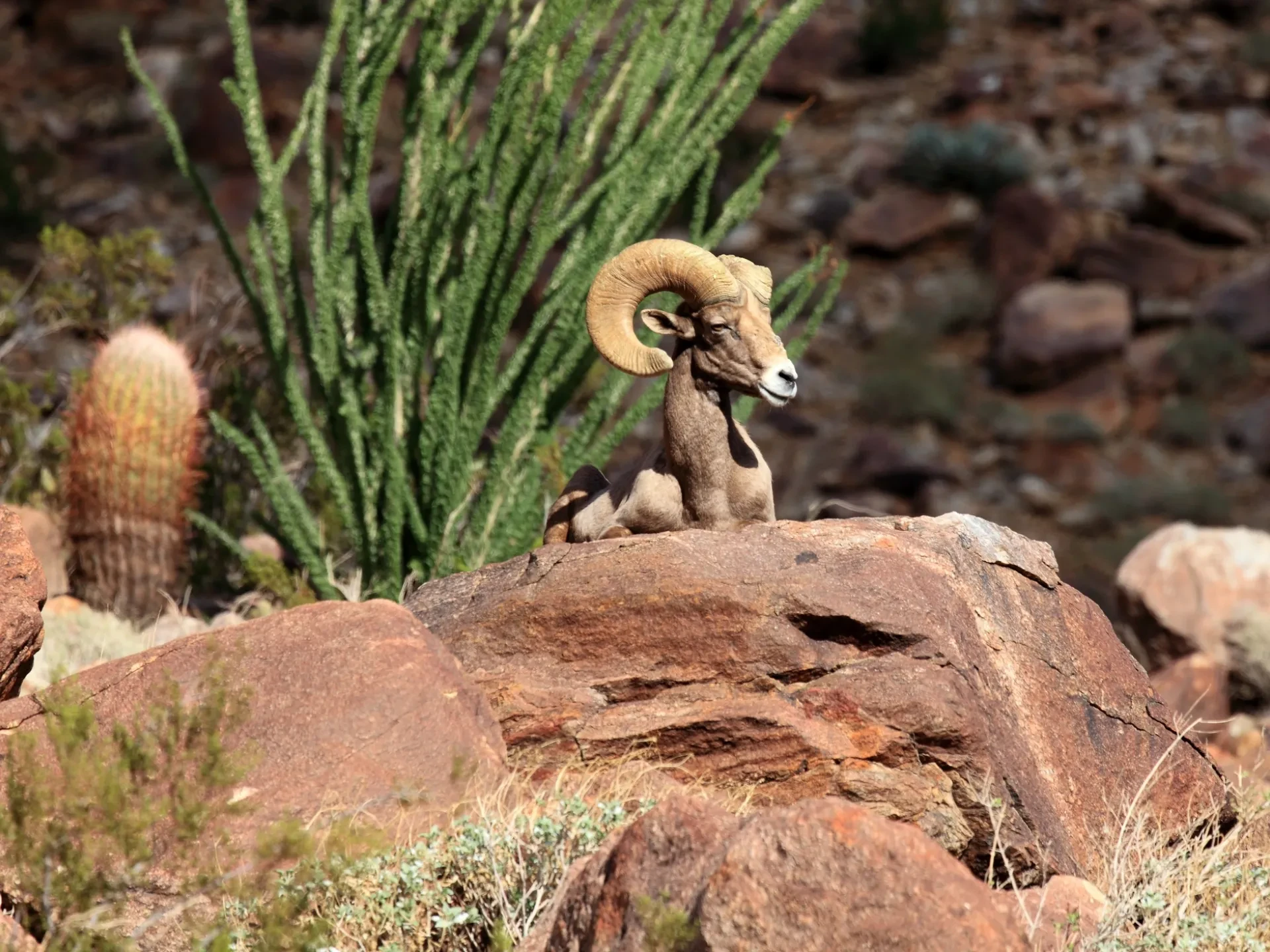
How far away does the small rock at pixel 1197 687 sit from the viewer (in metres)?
7.28

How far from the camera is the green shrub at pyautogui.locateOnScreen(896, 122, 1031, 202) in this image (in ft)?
59.5

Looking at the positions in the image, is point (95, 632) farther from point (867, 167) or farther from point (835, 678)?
point (867, 167)

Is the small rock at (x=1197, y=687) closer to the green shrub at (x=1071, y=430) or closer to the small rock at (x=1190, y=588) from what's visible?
Result: the small rock at (x=1190, y=588)

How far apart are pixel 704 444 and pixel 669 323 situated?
14.8 inches

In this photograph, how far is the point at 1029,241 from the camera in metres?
17.7

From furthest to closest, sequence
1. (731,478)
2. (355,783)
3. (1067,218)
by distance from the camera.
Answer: (1067,218)
(731,478)
(355,783)

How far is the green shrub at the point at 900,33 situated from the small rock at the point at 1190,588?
1187 cm

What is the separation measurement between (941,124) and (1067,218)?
86.4 inches

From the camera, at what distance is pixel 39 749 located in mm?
4414

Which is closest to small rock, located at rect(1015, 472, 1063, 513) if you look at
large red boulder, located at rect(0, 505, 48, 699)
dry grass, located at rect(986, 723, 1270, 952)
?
dry grass, located at rect(986, 723, 1270, 952)

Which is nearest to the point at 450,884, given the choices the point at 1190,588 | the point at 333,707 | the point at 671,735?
the point at 333,707

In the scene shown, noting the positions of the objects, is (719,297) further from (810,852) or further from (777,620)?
(810,852)

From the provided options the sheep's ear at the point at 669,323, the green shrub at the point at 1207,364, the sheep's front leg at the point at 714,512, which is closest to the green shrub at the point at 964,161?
the green shrub at the point at 1207,364

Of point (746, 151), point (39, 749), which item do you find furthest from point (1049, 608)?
point (746, 151)
